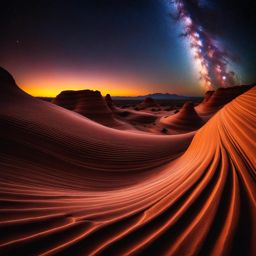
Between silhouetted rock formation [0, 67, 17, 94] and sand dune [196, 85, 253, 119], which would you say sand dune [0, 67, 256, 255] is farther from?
sand dune [196, 85, 253, 119]

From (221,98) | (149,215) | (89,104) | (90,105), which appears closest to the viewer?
(149,215)

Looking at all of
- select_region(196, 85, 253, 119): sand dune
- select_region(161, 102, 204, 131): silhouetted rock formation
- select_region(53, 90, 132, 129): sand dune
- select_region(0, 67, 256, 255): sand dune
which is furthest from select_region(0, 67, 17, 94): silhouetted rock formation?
select_region(196, 85, 253, 119): sand dune

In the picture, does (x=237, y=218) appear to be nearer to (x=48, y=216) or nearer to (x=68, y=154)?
(x=48, y=216)

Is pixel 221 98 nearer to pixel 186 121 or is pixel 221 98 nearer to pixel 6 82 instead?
pixel 186 121

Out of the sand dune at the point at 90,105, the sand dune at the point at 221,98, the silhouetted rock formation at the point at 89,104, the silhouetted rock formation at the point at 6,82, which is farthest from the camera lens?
the sand dune at the point at 221,98

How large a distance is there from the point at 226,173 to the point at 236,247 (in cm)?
99

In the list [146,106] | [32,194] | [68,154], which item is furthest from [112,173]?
[146,106]

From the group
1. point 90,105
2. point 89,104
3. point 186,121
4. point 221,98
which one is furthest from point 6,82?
point 221,98

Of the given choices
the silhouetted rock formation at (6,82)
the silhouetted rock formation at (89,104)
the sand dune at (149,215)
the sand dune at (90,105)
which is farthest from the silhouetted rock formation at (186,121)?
the sand dune at (149,215)

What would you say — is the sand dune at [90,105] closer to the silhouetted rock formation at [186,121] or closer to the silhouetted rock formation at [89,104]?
the silhouetted rock formation at [89,104]

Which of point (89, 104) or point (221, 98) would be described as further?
point (221, 98)

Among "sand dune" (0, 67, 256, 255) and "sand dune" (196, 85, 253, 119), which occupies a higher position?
"sand dune" (196, 85, 253, 119)

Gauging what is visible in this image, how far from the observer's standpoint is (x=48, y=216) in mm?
1738

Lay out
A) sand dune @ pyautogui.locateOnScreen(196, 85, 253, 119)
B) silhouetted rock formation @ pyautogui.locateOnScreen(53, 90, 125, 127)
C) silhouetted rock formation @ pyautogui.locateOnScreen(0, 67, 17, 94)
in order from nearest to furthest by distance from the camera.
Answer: silhouetted rock formation @ pyautogui.locateOnScreen(0, 67, 17, 94) → silhouetted rock formation @ pyautogui.locateOnScreen(53, 90, 125, 127) → sand dune @ pyautogui.locateOnScreen(196, 85, 253, 119)
